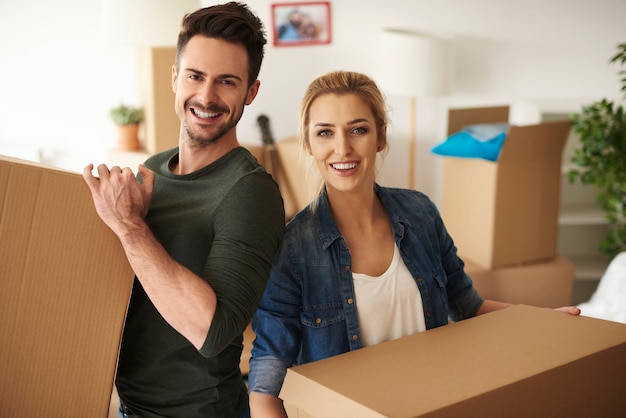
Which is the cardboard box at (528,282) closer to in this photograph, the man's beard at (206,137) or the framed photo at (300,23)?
the framed photo at (300,23)

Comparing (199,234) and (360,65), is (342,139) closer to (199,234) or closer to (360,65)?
(199,234)

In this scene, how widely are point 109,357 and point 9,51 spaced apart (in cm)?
283

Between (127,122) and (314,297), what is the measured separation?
226 cm

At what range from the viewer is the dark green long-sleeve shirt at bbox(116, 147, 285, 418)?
117 centimetres

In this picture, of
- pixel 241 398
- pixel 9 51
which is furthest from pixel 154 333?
pixel 9 51

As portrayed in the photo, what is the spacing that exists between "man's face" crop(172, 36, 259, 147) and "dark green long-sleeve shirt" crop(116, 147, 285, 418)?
56 mm

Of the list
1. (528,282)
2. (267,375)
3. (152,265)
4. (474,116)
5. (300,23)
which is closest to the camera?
(152,265)

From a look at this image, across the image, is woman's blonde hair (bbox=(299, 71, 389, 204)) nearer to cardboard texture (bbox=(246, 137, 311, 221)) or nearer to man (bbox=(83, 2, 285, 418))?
man (bbox=(83, 2, 285, 418))

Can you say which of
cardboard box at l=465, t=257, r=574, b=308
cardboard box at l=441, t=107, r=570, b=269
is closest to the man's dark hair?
cardboard box at l=441, t=107, r=570, b=269

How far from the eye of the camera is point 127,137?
3.45 meters

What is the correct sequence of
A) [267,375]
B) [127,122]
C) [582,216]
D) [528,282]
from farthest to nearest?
[582,216], [127,122], [528,282], [267,375]

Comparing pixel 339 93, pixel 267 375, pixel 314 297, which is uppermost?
pixel 339 93

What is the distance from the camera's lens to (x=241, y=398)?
1.37 metres

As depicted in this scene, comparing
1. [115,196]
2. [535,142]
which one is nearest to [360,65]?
[535,142]
